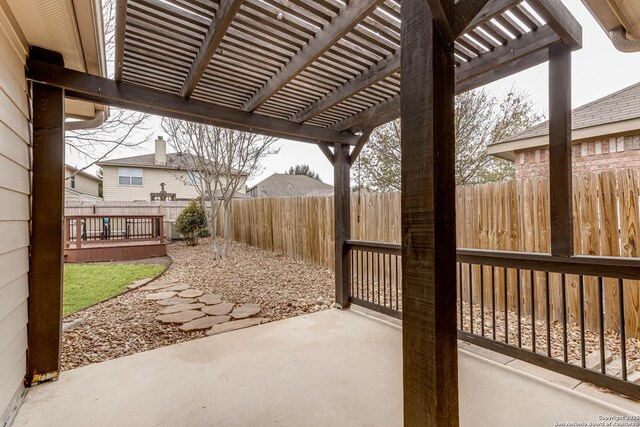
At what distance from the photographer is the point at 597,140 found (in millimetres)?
4191

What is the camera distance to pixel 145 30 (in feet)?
6.59

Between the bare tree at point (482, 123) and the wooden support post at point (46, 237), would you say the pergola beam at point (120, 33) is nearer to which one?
the wooden support post at point (46, 237)

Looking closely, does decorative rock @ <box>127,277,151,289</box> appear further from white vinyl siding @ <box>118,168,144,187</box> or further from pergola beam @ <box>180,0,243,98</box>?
white vinyl siding @ <box>118,168,144,187</box>

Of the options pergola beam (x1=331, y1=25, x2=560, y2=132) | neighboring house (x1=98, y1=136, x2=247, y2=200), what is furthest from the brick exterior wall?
neighboring house (x1=98, y1=136, x2=247, y2=200)

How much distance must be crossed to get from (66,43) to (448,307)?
2.81 metres

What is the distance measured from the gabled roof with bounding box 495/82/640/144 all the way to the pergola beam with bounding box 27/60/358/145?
3.22m

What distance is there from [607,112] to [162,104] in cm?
551

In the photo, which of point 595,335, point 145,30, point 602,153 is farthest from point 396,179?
point 145,30

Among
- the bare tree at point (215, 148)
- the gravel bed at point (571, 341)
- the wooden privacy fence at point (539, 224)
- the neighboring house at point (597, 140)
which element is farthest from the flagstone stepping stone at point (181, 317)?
the neighboring house at point (597, 140)

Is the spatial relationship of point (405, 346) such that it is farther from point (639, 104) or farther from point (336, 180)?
point (639, 104)

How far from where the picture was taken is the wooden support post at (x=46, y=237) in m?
2.22

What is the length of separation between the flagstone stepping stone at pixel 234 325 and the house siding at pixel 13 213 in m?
1.57

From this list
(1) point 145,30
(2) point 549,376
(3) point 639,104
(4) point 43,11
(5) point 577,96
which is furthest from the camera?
(5) point 577,96

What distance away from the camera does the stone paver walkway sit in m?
3.61
